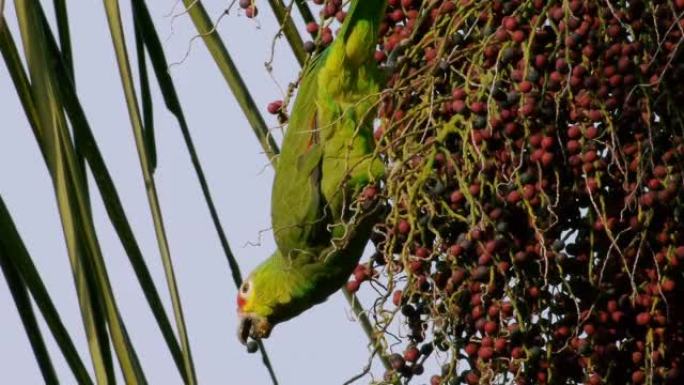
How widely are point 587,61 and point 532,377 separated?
0.59 m

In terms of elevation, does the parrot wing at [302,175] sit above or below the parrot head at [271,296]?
above

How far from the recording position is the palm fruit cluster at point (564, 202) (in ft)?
6.34

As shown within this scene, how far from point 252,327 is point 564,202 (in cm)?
159

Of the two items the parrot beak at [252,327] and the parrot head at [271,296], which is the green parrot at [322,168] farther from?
the parrot beak at [252,327]

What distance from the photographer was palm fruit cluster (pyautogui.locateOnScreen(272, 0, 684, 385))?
Result: 1934 millimetres

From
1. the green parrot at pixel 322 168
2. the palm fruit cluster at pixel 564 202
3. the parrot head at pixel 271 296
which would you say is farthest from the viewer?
the parrot head at pixel 271 296

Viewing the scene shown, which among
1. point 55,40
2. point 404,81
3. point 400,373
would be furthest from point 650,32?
point 55,40

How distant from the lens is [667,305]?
196 cm

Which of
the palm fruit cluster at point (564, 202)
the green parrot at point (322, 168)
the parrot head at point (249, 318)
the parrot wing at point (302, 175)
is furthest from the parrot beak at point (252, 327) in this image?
the palm fruit cluster at point (564, 202)

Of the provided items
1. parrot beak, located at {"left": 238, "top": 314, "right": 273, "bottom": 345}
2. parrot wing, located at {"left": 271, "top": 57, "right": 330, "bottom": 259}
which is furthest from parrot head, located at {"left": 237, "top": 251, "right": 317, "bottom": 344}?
parrot wing, located at {"left": 271, "top": 57, "right": 330, "bottom": 259}

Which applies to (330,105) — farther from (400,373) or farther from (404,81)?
(400,373)

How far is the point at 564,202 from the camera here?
1.97 m

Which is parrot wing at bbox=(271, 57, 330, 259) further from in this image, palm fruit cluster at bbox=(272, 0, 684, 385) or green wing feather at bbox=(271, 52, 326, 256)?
palm fruit cluster at bbox=(272, 0, 684, 385)

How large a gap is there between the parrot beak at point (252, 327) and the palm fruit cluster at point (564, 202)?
4.37 ft
